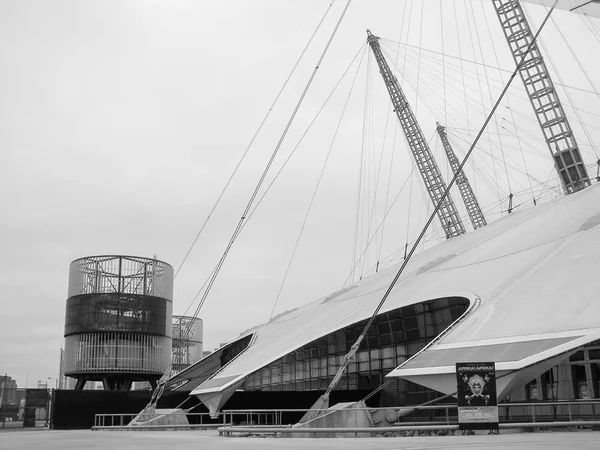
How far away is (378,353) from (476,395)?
60.0 ft

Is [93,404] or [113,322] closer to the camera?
[93,404]

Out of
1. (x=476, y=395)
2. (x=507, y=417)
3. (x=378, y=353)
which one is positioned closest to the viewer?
(x=476, y=395)

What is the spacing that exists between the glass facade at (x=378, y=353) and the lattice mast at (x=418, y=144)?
34920mm

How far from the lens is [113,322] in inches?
2440

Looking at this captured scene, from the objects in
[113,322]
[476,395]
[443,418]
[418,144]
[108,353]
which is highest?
[418,144]

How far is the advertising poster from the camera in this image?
17453 mm

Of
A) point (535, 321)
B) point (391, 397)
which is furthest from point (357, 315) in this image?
point (535, 321)

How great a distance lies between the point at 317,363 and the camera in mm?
39562

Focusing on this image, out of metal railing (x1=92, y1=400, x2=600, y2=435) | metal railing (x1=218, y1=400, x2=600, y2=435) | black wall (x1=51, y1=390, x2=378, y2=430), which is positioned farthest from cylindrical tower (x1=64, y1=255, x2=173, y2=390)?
metal railing (x1=218, y1=400, x2=600, y2=435)

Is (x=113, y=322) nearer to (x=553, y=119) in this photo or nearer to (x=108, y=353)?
(x=108, y=353)

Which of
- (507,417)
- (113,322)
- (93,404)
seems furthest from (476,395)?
(113,322)

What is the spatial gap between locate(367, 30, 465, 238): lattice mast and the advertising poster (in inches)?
2145

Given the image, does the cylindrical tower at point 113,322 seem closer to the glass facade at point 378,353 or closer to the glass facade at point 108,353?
the glass facade at point 108,353

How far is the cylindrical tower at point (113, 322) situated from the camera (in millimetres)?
61719
